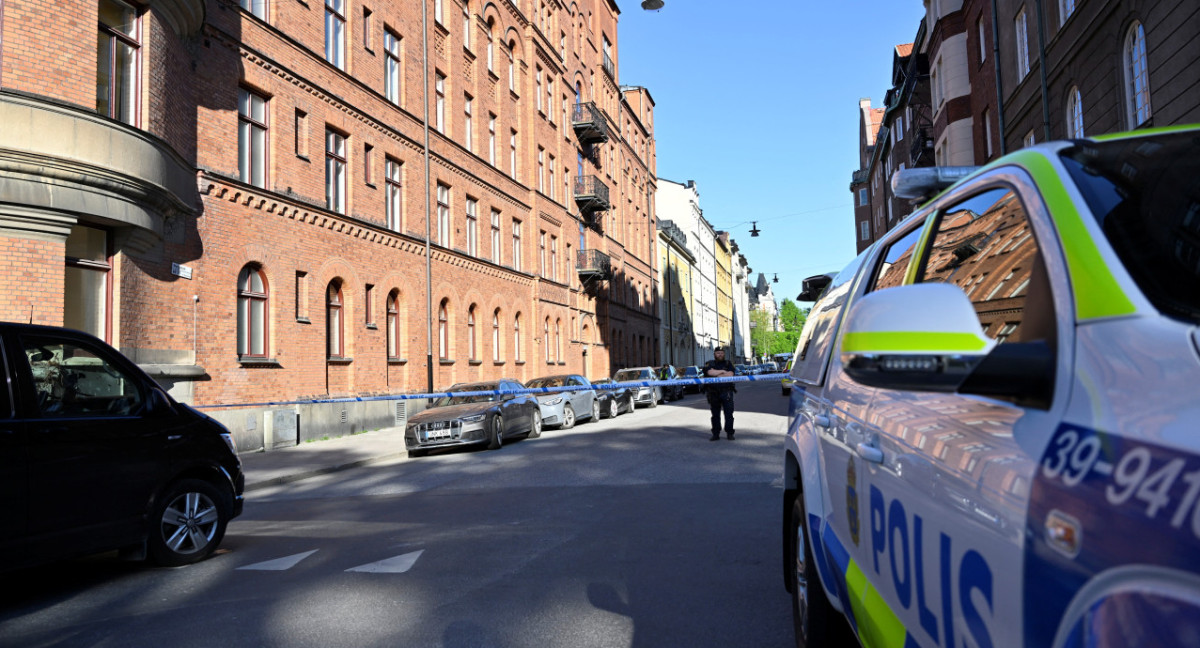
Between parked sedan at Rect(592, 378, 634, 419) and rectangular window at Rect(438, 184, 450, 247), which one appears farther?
rectangular window at Rect(438, 184, 450, 247)

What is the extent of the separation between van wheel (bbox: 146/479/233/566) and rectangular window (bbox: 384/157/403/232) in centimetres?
1739

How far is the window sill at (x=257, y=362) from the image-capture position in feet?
56.7

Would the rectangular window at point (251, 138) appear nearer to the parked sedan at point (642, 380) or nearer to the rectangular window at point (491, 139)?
the rectangular window at point (491, 139)

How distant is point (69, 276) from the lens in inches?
533

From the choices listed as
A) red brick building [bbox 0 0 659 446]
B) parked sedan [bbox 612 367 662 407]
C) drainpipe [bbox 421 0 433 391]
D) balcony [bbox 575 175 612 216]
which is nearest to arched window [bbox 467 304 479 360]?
red brick building [bbox 0 0 659 446]

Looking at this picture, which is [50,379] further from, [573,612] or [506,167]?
[506,167]

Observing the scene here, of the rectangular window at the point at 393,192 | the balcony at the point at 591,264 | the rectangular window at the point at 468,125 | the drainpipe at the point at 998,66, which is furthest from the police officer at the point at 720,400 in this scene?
the balcony at the point at 591,264

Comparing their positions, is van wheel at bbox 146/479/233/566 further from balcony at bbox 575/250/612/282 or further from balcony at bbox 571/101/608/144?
balcony at bbox 571/101/608/144

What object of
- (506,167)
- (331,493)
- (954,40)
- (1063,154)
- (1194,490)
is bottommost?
(331,493)

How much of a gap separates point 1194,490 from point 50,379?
253 inches

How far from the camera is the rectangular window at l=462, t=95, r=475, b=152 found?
29516 millimetres

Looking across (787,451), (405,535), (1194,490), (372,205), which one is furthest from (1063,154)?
(372,205)

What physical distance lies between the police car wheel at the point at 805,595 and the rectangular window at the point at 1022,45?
21.7m

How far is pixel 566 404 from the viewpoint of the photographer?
852 inches
